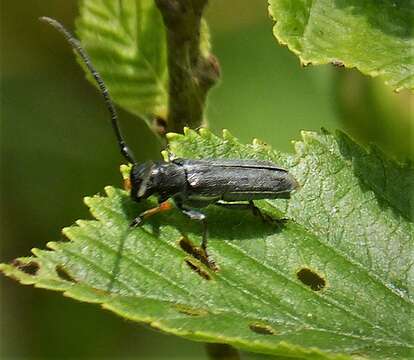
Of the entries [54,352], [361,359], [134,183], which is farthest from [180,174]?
[54,352]

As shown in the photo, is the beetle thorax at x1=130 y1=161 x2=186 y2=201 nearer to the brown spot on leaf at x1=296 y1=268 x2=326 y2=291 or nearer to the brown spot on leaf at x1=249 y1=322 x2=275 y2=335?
the brown spot on leaf at x1=296 y1=268 x2=326 y2=291

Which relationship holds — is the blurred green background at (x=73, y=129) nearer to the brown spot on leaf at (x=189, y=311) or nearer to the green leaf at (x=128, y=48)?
the green leaf at (x=128, y=48)

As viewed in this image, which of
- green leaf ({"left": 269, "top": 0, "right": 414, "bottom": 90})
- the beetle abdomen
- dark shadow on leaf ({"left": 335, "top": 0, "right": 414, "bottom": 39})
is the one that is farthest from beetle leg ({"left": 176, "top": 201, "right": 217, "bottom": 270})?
dark shadow on leaf ({"left": 335, "top": 0, "right": 414, "bottom": 39})

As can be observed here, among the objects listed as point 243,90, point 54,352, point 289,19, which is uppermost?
point 289,19

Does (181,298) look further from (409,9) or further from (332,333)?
(409,9)

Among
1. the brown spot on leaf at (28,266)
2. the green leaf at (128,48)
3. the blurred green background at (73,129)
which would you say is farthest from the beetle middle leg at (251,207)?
the blurred green background at (73,129)

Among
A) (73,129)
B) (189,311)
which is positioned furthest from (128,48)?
(73,129)

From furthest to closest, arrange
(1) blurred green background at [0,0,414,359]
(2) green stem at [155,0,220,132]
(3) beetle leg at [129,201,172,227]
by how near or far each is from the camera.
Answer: (1) blurred green background at [0,0,414,359] → (2) green stem at [155,0,220,132] → (3) beetle leg at [129,201,172,227]
